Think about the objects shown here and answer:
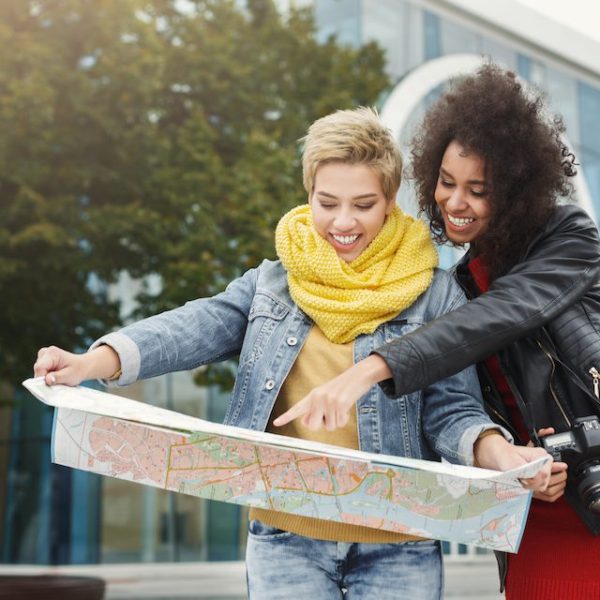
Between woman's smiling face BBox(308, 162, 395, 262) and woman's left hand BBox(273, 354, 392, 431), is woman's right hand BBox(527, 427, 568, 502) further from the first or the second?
woman's smiling face BBox(308, 162, 395, 262)

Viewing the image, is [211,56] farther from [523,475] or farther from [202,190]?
[523,475]

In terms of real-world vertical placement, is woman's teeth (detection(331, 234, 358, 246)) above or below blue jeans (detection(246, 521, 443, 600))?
above

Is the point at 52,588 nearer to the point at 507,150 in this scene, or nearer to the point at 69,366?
the point at 69,366

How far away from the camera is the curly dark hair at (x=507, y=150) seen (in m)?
2.56

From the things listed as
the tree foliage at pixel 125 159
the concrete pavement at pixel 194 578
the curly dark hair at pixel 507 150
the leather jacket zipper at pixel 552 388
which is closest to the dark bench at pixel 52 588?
the concrete pavement at pixel 194 578

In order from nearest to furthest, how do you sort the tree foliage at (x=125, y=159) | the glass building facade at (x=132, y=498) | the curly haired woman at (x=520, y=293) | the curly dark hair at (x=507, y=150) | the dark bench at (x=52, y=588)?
the curly haired woman at (x=520, y=293), the curly dark hair at (x=507, y=150), the dark bench at (x=52, y=588), the tree foliage at (x=125, y=159), the glass building facade at (x=132, y=498)

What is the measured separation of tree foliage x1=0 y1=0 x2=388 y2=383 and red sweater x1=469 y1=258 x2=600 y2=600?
8.74m

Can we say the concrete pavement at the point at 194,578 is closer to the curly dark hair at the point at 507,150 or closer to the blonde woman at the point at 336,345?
the blonde woman at the point at 336,345

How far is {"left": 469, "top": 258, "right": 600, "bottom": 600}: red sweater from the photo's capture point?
2.48 m

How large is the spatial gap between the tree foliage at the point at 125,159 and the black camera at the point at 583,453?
29.3 feet

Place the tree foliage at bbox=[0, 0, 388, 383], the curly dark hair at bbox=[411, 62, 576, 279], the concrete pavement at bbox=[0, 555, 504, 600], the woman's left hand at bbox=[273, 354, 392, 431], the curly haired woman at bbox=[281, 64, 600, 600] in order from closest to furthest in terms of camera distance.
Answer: the woman's left hand at bbox=[273, 354, 392, 431], the curly haired woman at bbox=[281, 64, 600, 600], the curly dark hair at bbox=[411, 62, 576, 279], the tree foliage at bbox=[0, 0, 388, 383], the concrete pavement at bbox=[0, 555, 504, 600]

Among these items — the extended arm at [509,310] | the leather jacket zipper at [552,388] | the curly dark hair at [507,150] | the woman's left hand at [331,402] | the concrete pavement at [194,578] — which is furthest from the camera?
the concrete pavement at [194,578]

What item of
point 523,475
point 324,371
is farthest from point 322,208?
point 523,475

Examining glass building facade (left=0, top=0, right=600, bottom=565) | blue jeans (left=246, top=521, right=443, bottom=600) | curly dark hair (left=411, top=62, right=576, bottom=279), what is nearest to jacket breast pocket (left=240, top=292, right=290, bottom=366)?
blue jeans (left=246, top=521, right=443, bottom=600)
